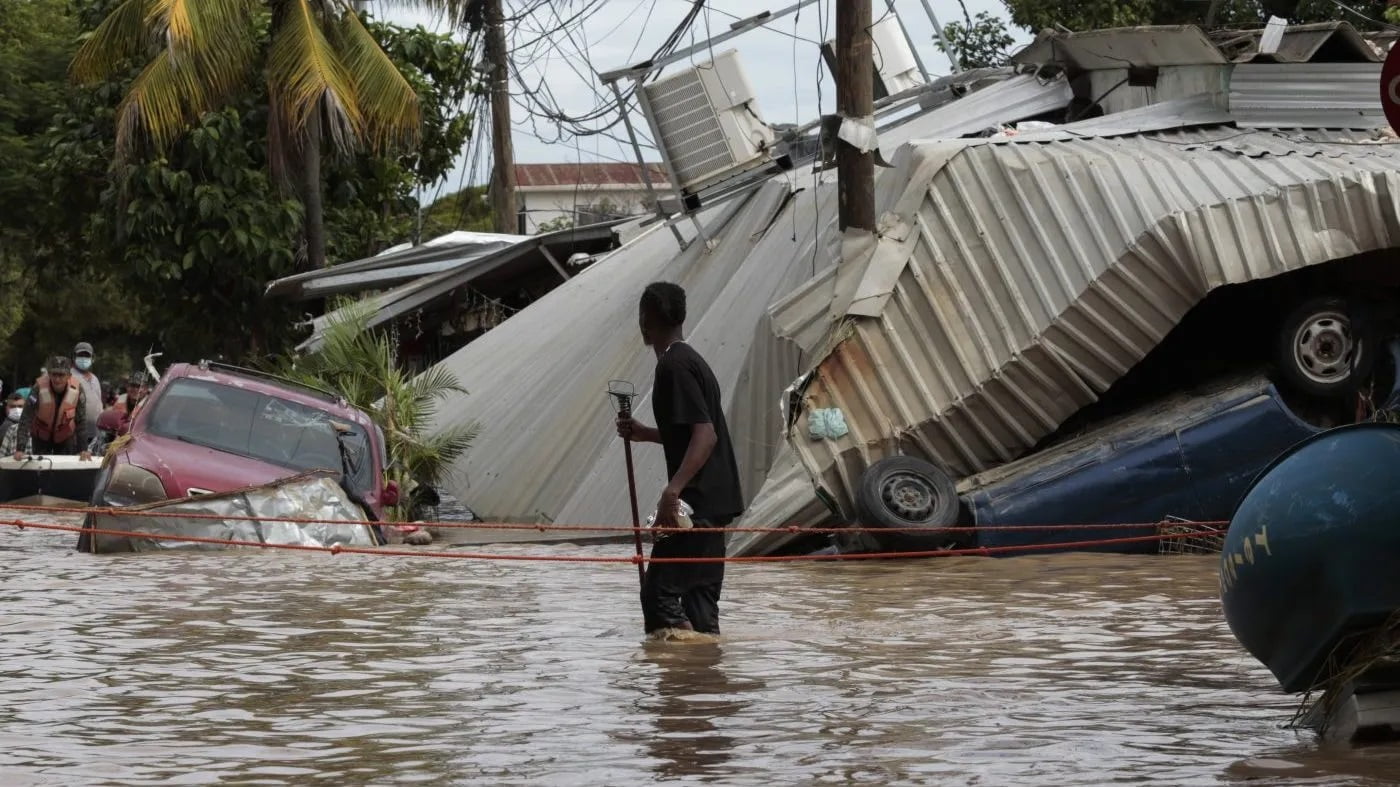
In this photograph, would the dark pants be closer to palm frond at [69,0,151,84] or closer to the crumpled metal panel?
the crumpled metal panel

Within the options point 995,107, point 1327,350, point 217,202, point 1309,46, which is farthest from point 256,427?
point 217,202

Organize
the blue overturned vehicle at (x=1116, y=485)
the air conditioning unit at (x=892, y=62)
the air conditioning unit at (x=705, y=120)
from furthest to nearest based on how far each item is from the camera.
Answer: the air conditioning unit at (x=892, y=62) → the air conditioning unit at (x=705, y=120) → the blue overturned vehicle at (x=1116, y=485)

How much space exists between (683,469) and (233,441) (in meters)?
8.46

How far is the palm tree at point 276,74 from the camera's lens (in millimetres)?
25359

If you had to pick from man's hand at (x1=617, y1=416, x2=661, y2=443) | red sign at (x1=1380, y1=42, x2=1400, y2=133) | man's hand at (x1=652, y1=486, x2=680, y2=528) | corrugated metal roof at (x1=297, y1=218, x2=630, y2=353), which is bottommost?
man's hand at (x1=652, y1=486, x2=680, y2=528)

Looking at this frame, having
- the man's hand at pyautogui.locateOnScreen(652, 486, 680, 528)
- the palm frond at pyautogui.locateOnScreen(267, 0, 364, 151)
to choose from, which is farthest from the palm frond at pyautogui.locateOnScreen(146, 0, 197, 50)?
the man's hand at pyautogui.locateOnScreen(652, 486, 680, 528)

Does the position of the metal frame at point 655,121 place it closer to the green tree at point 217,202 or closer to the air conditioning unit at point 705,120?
the air conditioning unit at point 705,120

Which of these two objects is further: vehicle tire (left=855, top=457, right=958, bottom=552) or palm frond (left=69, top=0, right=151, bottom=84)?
palm frond (left=69, top=0, right=151, bottom=84)

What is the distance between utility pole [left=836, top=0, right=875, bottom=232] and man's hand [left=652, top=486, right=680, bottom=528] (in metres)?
7.09

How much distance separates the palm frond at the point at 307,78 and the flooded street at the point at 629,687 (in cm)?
1302

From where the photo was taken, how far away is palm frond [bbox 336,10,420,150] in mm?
26594

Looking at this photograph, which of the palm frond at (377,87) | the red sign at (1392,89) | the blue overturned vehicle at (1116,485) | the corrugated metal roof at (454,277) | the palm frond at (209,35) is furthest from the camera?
the palm frond at (377,87)

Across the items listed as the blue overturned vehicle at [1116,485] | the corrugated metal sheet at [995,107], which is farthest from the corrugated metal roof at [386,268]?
the blue overturned vehicle at [1116,485]

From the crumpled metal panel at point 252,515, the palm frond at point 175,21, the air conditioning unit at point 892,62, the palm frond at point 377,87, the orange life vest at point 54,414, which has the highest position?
the palm frond at point 175,21
